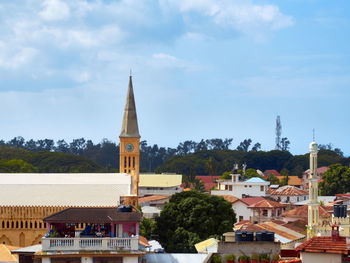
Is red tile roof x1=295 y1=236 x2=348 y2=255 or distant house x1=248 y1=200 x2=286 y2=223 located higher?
red tile roof x1=295 y1=236 x2=348 y2=255

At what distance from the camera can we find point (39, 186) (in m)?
65.2

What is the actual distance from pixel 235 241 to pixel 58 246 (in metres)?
7.06

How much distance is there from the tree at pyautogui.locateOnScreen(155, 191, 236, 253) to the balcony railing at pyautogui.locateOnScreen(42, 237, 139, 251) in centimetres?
3151

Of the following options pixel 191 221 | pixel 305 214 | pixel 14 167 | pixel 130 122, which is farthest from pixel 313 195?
pixel 14 167

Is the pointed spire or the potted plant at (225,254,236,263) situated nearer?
the potted plant at (225,254,236,263)

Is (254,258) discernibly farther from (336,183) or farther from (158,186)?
(158,186)

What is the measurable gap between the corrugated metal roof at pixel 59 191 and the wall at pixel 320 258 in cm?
4052

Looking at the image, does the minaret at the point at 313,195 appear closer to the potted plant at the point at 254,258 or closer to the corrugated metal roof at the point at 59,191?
the corrugated metal roof at the point at 59,191

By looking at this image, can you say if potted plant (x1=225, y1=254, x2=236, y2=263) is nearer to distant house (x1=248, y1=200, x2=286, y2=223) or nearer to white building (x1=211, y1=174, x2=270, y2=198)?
distant house (x1=248, y1=200, x2=286, y2=223)

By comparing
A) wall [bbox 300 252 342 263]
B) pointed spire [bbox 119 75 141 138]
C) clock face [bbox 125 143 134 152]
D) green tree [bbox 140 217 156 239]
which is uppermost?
pointed spire [bbox 119 75 141 138]

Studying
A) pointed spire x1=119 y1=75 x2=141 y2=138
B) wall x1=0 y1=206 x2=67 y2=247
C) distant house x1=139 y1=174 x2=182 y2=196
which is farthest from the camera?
distant house x1=139 y1=174 x2=182 y2=196

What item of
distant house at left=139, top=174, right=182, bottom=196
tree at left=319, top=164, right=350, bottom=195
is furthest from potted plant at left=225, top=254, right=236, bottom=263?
distant house at left=139, top=174, right=182, bottom=196

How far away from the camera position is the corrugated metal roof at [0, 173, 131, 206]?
206 ft

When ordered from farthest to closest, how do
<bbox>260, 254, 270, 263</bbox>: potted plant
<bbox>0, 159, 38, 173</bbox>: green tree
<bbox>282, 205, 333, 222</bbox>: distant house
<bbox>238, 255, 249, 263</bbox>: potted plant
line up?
<bbox>0, 159, 38, 173</bbox>: green tree < <bbox>282, 205, 333, 222</bbox>: distant house < <bbox>260, 254, 270, 263</bbox>: potted plant < <bbox>238, 255, 249, 263</bbox>: potted plant
